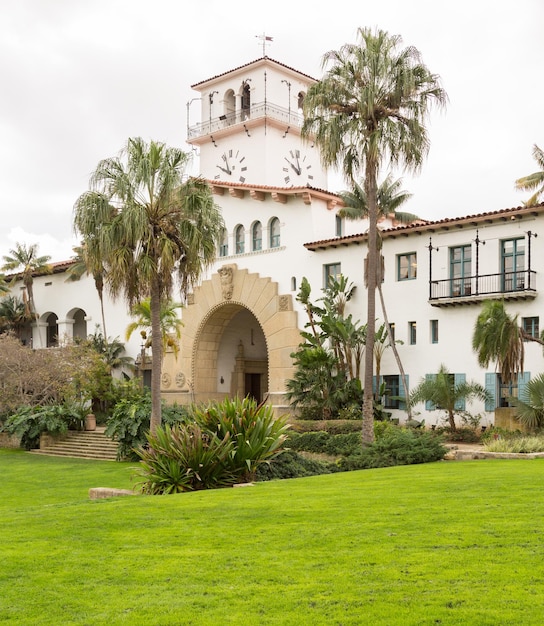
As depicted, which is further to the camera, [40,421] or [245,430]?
[40,421]

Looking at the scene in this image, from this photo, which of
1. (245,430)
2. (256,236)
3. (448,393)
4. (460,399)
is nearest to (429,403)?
(460,399)

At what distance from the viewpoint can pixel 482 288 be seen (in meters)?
29.9

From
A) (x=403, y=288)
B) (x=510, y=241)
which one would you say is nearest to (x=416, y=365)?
(x=403, y=288)

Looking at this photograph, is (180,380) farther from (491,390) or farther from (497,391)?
(497,391)

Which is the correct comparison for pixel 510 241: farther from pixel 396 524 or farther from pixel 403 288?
pixel 396 524

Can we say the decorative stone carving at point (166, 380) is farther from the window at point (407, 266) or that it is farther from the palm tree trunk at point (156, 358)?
the palm tree trunk at point (156, 358)

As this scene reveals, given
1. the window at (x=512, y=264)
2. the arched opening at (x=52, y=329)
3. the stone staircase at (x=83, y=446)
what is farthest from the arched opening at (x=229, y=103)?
the window at (x=512, y=264)

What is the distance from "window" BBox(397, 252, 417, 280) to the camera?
32.4m

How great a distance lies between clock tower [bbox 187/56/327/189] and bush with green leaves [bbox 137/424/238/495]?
3032cm

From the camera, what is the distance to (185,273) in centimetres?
2648

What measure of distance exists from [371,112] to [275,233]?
1315cm

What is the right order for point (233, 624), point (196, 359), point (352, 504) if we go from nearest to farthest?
1. point (233, 624)
2. point (352, 504)
3. point (196, 359)

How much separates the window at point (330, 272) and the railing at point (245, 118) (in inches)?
563

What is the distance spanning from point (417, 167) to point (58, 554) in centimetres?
1926
